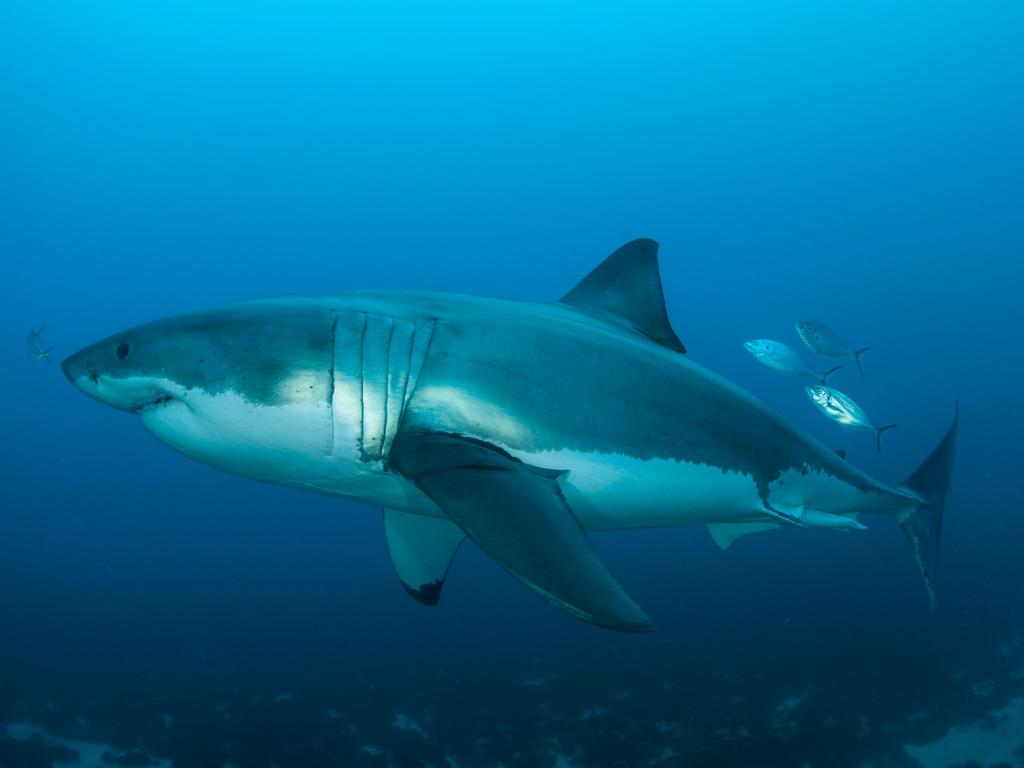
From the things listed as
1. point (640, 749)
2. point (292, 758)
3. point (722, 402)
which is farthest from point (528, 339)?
point (292, 758)

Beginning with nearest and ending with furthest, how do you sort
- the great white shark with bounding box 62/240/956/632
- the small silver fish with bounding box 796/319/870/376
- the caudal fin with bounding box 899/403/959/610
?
the great white shark with bounding box 62/240/956/632 < the caudal fin with bounding box 899/403/959/610 < the small silver fish with bounding box 796/319/870/376

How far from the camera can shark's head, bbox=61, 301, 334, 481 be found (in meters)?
2.42

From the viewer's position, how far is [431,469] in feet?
7.31

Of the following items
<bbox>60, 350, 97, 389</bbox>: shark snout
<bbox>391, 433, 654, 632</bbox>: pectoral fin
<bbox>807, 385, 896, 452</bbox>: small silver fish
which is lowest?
<bbox>391, 433, 654, 632</bbox>: pectoral fin

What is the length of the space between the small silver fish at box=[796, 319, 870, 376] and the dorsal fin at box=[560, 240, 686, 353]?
18.5 feet

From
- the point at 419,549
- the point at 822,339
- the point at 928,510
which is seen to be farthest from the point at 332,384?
the point at 822,339

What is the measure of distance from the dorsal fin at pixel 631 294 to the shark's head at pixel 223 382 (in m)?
2.05

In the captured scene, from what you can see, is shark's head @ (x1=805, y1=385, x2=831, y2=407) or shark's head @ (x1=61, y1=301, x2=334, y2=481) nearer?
shark's head @ (x1=61, y1=301, x2=334, y2=481)

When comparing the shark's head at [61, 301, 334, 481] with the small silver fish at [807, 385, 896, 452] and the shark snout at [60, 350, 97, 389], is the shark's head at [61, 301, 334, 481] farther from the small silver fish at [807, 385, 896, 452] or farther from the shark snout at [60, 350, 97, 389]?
the small silver fish at [807, 385, 896, 452]

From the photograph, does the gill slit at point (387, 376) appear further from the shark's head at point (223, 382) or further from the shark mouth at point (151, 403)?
the shark mouth at point (151, 403)

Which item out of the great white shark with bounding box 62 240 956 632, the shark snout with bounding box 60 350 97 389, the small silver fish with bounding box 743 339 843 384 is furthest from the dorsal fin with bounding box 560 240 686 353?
the small silver fish with bounding box 743 339 843 384

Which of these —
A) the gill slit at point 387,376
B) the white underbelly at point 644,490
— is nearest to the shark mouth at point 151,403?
the gill slit at point 387,376

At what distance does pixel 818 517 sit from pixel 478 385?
8.30ft

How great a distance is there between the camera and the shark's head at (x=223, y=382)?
242 centimetres
